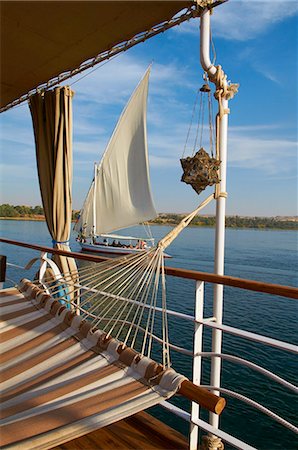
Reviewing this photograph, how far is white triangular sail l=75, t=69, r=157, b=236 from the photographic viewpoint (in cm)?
1044

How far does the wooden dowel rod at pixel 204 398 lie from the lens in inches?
32.9

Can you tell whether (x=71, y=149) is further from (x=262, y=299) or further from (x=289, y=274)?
(x=289, y=274)

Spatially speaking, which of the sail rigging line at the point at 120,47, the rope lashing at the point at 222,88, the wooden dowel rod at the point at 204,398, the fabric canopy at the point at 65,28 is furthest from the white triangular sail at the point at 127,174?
the wooden dowel rod at the point at 204,398

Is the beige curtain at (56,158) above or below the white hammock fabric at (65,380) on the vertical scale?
above

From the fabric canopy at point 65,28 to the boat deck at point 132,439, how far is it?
212cm

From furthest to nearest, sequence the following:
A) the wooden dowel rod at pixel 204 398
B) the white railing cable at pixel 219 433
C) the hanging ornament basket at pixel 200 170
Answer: the hanging ornament basket at pixel 200 170, the white railing cable at pixel 219 433, the wooden dowel rod at pixel 204 398

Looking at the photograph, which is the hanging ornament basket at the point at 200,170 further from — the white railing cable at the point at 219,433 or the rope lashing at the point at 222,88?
the white railing cable at the point at 219,433

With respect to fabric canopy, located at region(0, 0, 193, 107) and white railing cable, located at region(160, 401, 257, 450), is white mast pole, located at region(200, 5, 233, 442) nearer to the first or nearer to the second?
white railing cable, located at region(160, 401, 257, 450)

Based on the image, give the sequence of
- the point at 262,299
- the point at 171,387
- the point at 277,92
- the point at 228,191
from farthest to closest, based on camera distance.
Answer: the point at 262,299 < the point at 277,92 < the point at 228,191 < the point at 171,387

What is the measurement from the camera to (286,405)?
4.16m

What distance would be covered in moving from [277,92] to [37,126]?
8043mm

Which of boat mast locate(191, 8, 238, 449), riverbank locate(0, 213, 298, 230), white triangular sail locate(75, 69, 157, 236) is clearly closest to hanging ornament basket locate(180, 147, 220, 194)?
boat mast locate(191, 8, 238, 449)

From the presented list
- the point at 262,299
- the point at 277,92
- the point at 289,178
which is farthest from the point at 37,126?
the point at 289,178

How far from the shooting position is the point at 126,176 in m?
11.8
